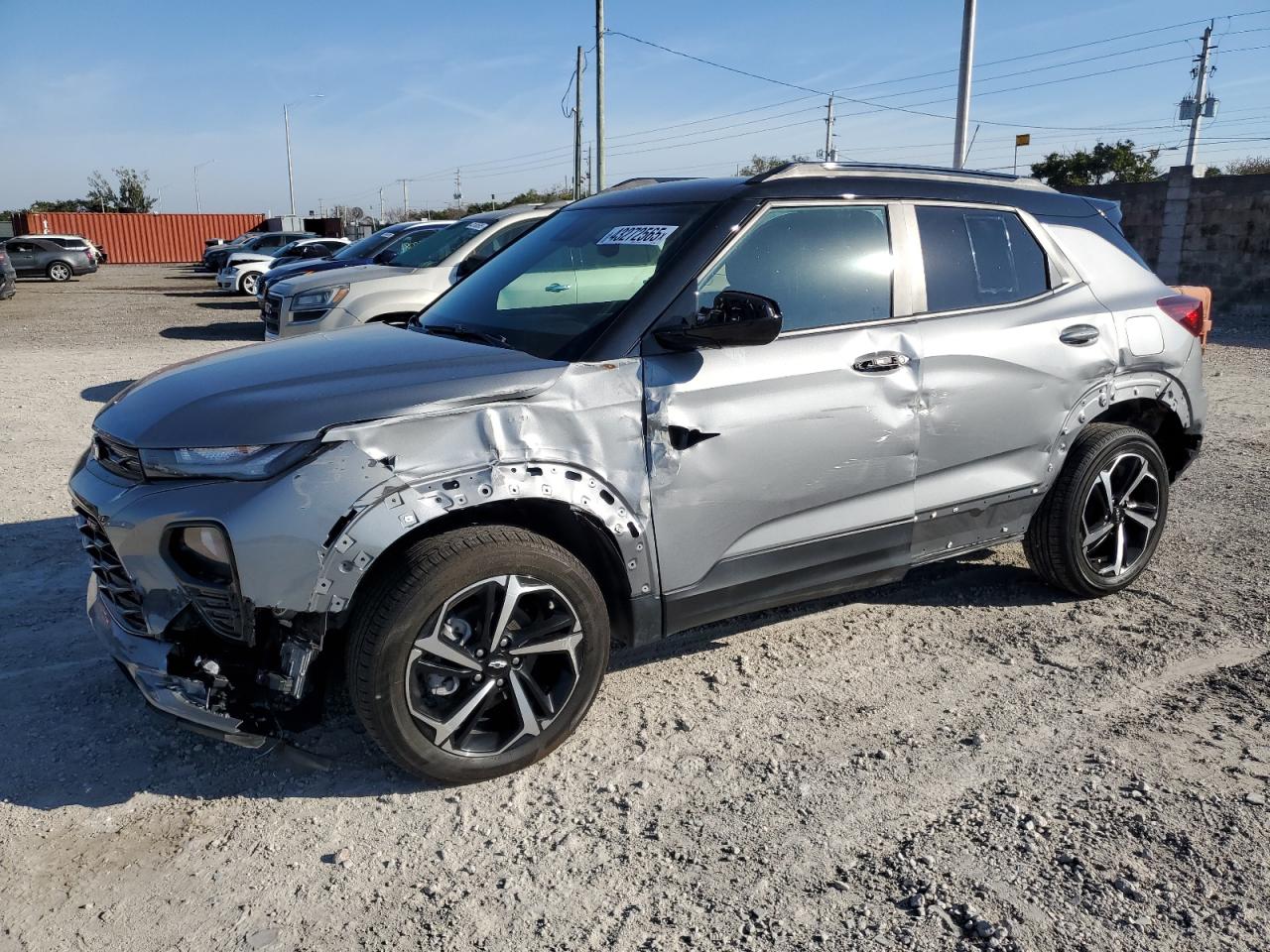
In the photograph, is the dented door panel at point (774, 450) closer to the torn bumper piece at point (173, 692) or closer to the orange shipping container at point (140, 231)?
the torn bumper piece at point (173, 692)

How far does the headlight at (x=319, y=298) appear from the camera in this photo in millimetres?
10609

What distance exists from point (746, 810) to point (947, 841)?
582 mm

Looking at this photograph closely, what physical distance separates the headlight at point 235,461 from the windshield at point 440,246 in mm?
8320

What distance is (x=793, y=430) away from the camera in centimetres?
362

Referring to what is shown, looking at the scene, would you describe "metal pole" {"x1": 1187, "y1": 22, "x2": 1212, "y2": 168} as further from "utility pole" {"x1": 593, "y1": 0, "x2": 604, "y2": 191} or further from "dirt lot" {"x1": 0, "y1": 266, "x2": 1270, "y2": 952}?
"dirt lot" {"x1": 0, "y1": 266, "x2": 1270, "y2": 952}

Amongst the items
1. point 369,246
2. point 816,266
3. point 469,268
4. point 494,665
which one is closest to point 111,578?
point 494,665

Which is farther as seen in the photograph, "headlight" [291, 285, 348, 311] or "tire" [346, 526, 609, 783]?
"headlight" [291, 285, 348, 311]

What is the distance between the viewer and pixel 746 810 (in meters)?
3.09

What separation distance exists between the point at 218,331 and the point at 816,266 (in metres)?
15.7

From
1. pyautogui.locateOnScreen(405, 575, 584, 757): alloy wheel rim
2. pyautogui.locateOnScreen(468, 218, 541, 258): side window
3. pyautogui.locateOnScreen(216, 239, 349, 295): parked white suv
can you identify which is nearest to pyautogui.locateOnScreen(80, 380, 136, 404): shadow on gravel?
pyautogui.locateOnScreen(468, 218, 541, 258): side window

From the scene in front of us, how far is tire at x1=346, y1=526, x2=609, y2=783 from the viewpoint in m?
2.99

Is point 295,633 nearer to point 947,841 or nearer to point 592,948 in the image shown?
point 592,948

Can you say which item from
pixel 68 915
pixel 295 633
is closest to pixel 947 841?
pixel 295 633

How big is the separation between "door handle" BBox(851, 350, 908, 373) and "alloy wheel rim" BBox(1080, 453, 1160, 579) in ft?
4.31
